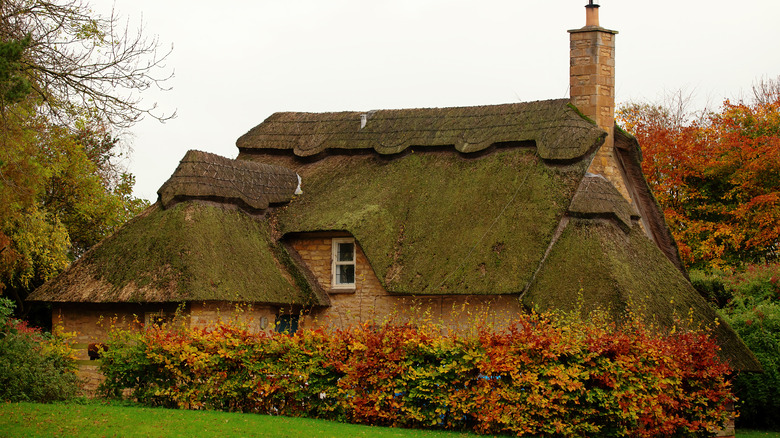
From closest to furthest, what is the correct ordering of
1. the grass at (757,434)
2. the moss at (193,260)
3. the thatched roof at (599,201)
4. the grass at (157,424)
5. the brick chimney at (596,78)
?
the grass at (157,424) → the grass at (757,434) → the moss at (193,260) → the thatched roof at (599,201) → the brick chimney at (596,78)

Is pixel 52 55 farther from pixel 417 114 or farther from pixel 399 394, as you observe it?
pixel 417 114

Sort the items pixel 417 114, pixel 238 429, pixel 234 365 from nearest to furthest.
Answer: pixel 238 429 → pixel 234 365 → pixel 417 114

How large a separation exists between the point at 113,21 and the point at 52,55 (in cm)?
126

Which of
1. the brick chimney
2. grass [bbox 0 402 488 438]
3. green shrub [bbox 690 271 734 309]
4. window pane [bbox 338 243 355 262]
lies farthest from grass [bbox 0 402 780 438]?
green shrub [bbox 690 271 734 309]

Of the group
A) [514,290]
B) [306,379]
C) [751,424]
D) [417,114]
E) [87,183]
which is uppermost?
[417,114]

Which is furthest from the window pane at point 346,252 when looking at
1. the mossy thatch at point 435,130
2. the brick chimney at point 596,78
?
the brick chimney at point 596,78

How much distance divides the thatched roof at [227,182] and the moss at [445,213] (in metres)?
0.63

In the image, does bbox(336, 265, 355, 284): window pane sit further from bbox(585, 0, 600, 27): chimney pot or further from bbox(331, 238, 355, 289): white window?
bbox(585, 0, 600, 27): chimney pot

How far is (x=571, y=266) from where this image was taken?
20094mm

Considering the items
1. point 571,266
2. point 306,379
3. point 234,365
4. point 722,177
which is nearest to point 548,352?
point 306,379

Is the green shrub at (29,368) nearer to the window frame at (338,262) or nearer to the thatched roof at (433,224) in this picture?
the thatched roof at (433,224)

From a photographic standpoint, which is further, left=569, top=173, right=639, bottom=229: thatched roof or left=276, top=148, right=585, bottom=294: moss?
left=569, top=173, right=639, bottom=229: thatched roof

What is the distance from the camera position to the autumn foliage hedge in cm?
1373

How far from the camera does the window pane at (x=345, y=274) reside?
23.3 metres
